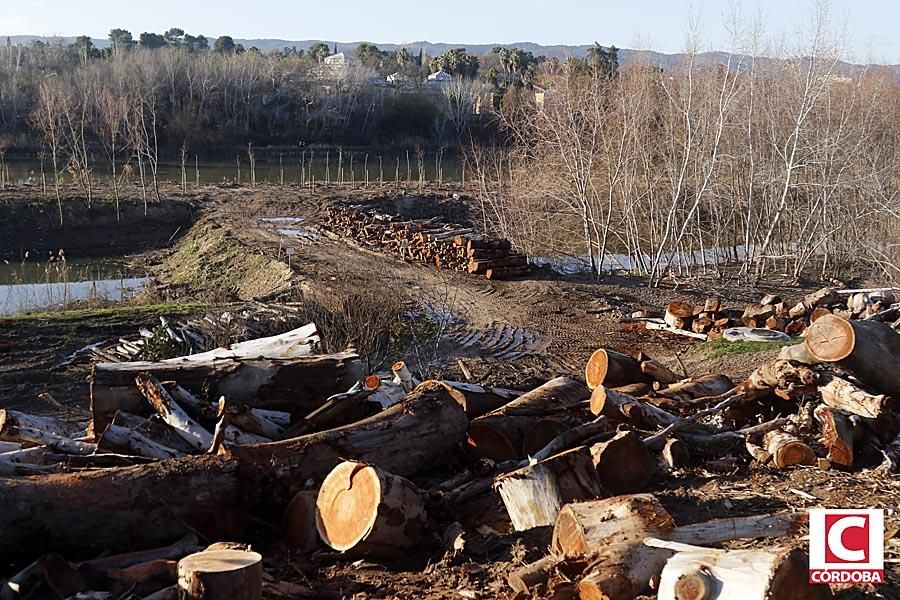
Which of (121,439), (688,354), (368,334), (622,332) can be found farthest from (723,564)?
(622,332)

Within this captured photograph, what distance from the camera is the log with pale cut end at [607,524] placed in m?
4.14

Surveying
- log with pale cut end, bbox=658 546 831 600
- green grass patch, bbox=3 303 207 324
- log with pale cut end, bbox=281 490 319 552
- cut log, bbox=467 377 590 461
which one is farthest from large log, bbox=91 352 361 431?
green grass patch, bbox=3 303 207 324

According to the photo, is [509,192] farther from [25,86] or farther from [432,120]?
[25,86]

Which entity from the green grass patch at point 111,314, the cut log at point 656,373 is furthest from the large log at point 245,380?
the green grass patch at point 111,314

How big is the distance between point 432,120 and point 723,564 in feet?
183

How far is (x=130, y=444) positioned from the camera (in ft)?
18.7

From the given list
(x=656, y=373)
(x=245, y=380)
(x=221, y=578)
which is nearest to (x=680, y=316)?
(x=656, y=373)

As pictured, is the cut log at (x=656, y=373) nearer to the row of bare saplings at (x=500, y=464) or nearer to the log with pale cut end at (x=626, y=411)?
the row of bare saplings at (x=500, y=464)

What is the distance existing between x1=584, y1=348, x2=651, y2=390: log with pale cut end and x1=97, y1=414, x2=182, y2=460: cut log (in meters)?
3.75

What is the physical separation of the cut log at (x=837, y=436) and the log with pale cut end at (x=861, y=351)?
868 millimetres

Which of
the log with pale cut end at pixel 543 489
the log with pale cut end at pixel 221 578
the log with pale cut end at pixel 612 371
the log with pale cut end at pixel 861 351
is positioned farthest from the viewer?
the log with pale cut end at pixel 612 371

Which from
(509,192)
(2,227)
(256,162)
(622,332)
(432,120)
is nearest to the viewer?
(622,332)

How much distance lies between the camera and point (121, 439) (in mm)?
5695

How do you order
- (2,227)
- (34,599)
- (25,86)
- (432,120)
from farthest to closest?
(432,120), (25,86), (2,227), (34,599)
